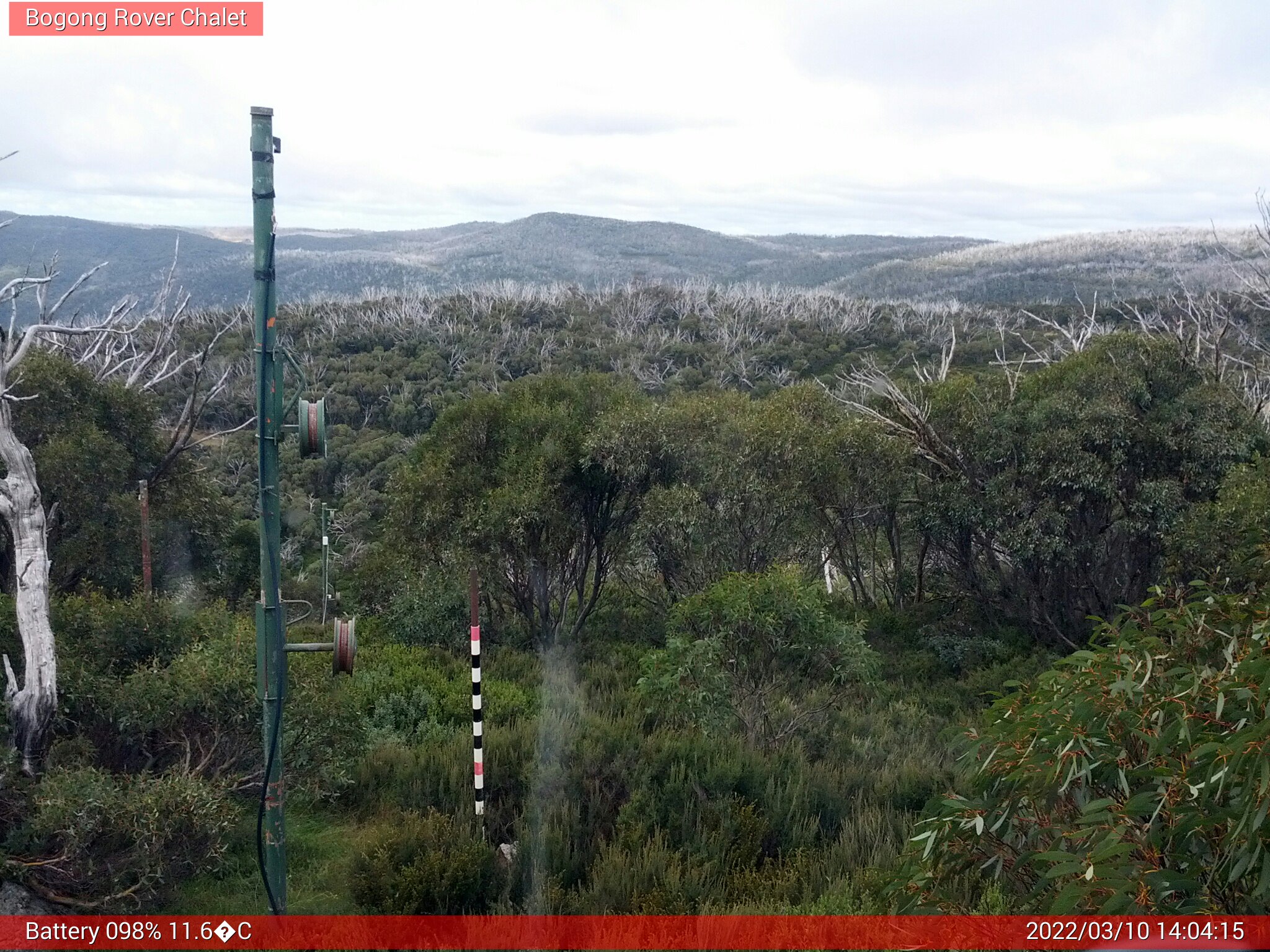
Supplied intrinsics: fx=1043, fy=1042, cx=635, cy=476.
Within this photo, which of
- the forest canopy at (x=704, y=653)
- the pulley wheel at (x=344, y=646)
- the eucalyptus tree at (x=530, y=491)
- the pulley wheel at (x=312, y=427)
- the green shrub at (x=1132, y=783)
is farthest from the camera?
the eucalyptus tree at (x=530, y=491)

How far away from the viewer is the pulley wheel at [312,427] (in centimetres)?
525

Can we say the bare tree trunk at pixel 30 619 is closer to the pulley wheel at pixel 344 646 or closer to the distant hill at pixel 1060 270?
the pulley wheel at pixel 344 646

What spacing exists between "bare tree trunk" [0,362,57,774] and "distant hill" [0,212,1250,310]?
36.1 meters

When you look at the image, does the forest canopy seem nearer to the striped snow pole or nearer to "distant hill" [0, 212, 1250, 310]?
the striped snow pole

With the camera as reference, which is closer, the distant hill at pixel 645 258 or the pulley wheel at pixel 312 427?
the pulley wheel at pixel 312 427

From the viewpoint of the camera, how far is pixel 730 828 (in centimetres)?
775

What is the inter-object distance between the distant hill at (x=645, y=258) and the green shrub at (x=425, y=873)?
37814 millimetres

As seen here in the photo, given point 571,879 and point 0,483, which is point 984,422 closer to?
point 571,879

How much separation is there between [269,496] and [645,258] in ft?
404

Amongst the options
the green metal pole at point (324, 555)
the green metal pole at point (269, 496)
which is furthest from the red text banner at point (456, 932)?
the green metal pole at point (324, 555)

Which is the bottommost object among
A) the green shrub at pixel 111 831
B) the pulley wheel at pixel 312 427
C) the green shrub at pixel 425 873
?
the green shrub at pixel 425 873

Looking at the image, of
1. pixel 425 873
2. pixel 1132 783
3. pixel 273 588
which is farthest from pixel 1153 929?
pixel 425 873

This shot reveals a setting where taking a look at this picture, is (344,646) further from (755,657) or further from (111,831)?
(755,657)

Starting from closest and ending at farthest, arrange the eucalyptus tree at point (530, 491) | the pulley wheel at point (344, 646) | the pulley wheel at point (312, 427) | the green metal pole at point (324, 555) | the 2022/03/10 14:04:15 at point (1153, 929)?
1. the 2022/03/10 14:04:15 at point (1153, 929)
2. the pulley wheel at point (312, 427)
3. the pulley wheel at point (344, 646)
4. the green metal pole at point (324, 555)
5. the eucalyptus tree at point (530, 491)
